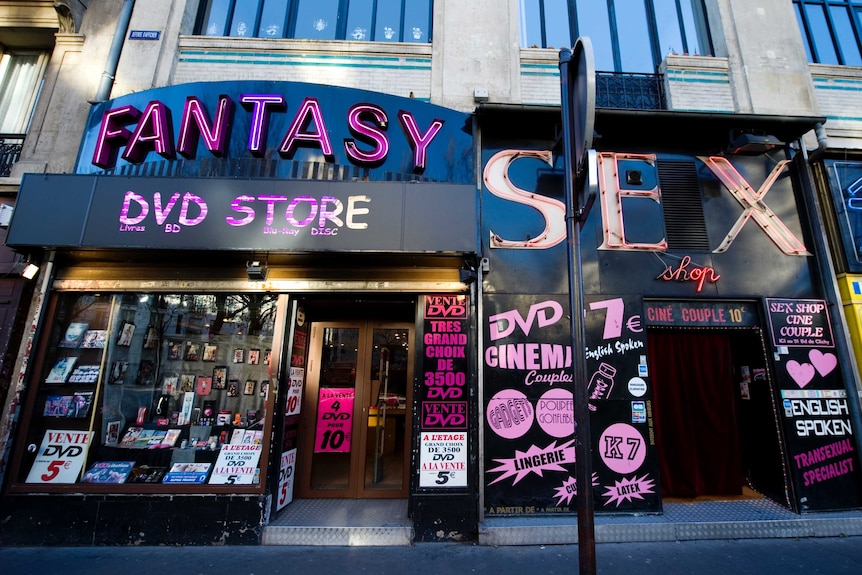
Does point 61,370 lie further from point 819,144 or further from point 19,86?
point 819,144

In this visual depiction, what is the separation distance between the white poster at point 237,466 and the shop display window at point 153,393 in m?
0.01

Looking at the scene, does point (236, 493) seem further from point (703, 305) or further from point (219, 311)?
point (703, 305)

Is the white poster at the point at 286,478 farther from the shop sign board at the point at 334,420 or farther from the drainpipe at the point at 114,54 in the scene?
the drainpipe at the point at 114,54

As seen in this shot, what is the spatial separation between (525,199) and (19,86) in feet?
29.9

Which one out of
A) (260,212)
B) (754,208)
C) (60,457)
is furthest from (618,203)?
(60,457)

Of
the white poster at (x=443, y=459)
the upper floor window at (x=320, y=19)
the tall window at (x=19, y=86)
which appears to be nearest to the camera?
the white poster at (x=443, y=459)

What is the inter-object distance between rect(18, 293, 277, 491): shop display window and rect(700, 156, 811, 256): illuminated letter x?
23.6ft

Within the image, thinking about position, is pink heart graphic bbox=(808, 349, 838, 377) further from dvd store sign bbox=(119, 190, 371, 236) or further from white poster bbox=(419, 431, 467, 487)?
dvd store sign bbox=(119, 190, 371, 236)

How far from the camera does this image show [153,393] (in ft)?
18.4

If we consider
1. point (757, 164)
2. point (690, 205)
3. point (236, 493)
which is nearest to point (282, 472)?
point (236, 493)

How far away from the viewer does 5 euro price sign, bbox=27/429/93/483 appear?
5.00 metres

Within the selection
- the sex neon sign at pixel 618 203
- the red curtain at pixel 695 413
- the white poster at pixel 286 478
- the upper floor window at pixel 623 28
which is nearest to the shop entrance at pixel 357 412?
the white poster at pixel 286 478

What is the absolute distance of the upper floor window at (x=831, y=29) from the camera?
297 inches

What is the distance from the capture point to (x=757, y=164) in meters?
6.44
